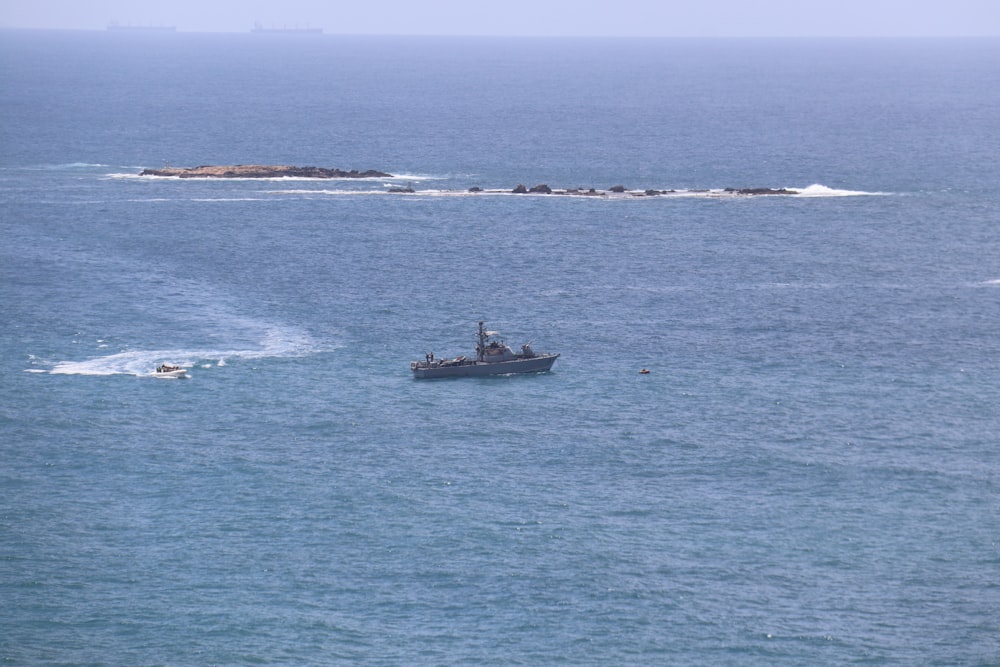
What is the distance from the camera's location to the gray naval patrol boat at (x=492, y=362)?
4926 inches

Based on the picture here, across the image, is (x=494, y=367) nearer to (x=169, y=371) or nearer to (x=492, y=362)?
(x=492, y=362)

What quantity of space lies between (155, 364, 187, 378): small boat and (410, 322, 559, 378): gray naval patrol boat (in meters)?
18.4

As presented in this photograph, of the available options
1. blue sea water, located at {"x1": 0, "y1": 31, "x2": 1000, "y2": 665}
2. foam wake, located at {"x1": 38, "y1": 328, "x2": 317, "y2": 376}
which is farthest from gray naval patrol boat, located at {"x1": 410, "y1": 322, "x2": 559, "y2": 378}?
foam wake, located at {"x1": 38, "y1": 328, "x2": 317, "y2": 376}

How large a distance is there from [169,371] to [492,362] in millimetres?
26032

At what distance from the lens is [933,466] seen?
103 meters

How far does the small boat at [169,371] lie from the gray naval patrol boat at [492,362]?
18397 mm

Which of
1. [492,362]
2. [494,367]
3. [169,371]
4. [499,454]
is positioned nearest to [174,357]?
[169,371]

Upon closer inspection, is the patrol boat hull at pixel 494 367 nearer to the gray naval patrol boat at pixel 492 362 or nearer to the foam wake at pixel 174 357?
the gray naval patrol boat at pixel 492 362

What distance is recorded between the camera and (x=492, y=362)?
126 metres

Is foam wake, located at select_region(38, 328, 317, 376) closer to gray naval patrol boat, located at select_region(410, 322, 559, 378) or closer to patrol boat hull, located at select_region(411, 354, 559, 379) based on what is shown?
gray naval patrol boat, located at select_region(410, 322, 559, 378)

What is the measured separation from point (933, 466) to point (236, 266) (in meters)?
84.1

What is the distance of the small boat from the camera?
122m

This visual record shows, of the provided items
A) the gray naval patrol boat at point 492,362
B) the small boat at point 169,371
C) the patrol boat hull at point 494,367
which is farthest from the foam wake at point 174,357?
the patrol boat hull at point 494,367

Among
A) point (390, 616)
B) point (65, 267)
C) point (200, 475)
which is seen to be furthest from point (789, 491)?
point (65, 267)
